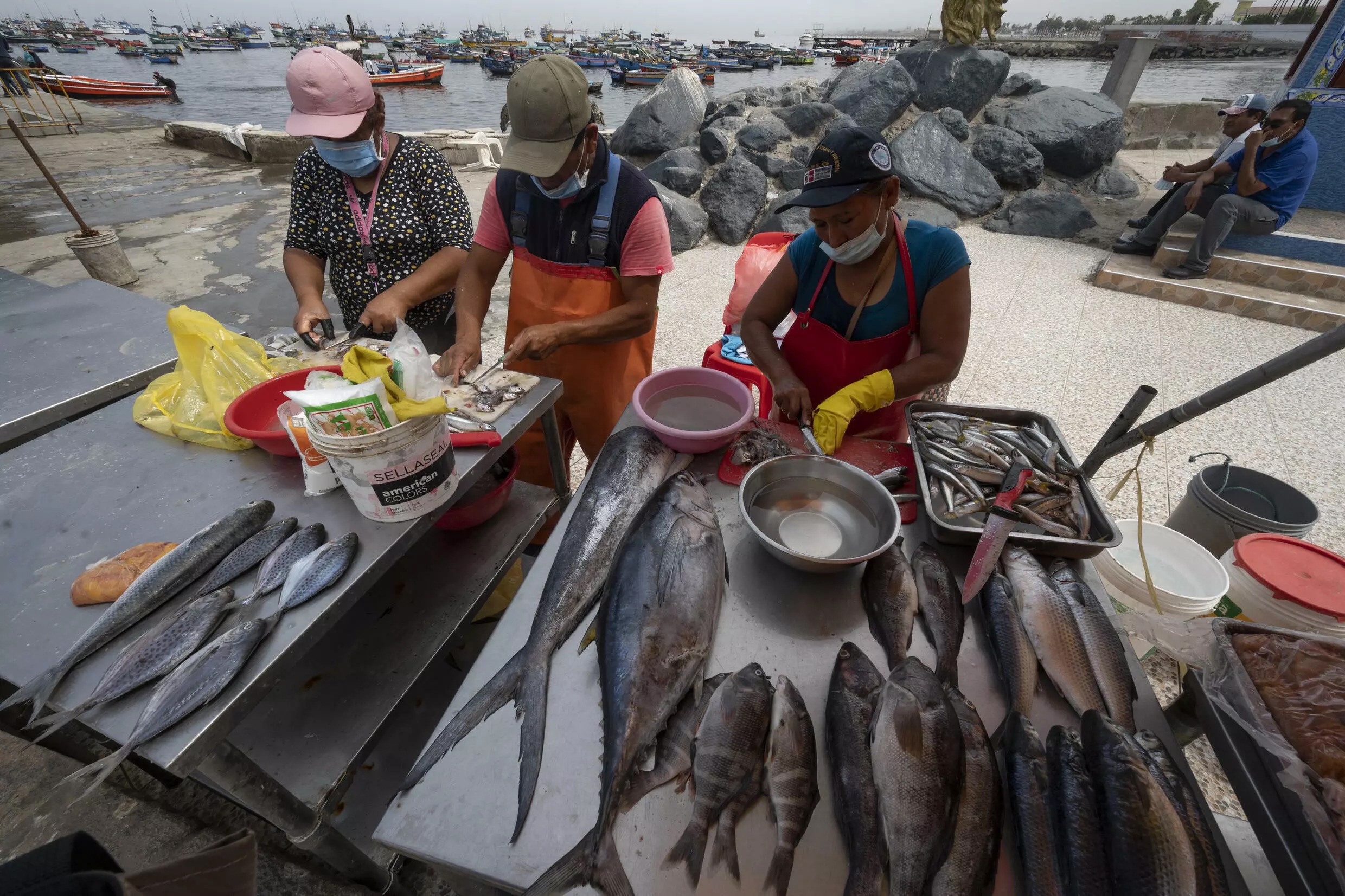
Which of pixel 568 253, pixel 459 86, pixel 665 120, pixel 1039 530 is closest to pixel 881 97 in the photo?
pixel 665 120

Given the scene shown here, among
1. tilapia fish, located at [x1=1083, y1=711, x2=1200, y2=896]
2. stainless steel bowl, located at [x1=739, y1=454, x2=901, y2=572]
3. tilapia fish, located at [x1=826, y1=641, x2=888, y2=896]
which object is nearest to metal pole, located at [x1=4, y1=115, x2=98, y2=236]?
stainless steel bowl, located at [x1=739, y1=454, x2=901, y2=572]

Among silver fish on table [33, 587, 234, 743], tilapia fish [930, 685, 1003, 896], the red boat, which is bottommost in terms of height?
the red boat

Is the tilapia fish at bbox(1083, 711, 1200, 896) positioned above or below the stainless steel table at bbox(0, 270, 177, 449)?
above

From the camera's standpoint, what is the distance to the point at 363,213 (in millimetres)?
2928

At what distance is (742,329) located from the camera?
115 inches

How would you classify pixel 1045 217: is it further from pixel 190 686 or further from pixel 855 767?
pixel 190 686

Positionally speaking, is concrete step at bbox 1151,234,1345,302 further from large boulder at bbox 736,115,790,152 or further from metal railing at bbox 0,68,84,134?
metal railing at bbox 0,68,84,134

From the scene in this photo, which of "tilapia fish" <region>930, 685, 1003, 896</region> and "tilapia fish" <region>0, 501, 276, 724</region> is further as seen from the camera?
"tilapia fish" <region>0, 501, 276, 724</region>

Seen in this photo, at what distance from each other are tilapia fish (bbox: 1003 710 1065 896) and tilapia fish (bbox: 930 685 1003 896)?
0.13 ft

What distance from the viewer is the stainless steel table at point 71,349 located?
229 centimetres

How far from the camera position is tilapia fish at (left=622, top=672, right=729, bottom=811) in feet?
4.28

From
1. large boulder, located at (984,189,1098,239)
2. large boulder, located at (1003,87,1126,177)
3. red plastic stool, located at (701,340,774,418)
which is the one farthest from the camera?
large boulder, located at (1003,87,1126,177)

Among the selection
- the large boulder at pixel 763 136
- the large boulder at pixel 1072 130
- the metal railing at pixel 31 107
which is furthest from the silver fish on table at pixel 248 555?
the metal railing at pixel 31 107

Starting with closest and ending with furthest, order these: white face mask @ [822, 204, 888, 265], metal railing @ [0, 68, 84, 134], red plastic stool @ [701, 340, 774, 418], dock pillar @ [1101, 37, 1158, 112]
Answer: white face mask @ [822, 204, 888, 265]
red plastic stool @ [701, 340, 774, 418]
dock pillar @ [1101, 37, 1158, 112]
metal railing @ [0, 68, 84, 134]
